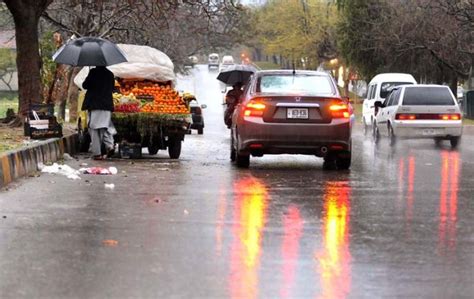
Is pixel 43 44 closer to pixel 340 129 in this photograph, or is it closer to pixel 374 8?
pixel 340 129

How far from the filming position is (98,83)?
1477cm

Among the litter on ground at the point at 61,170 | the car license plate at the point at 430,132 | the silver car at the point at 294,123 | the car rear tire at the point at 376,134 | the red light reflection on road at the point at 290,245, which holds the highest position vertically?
the silver car at the point at 294,123

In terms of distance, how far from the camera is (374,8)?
50188 millimetres

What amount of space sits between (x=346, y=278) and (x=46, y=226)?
3.14 metres

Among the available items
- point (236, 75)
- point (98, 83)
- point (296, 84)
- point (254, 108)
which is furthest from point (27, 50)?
point (236, 75)

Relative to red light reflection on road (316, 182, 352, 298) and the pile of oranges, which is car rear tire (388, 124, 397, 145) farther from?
red light reflection on road (316, 182, 352, 298)

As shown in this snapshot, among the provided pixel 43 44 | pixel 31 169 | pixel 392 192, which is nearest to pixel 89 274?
pixel 392 192

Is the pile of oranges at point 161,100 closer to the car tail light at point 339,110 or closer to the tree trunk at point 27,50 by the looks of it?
the tree trunk at point 27,50

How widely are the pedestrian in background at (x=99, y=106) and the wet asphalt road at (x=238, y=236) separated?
232 centimetres

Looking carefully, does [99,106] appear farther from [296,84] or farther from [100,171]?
[296,84]

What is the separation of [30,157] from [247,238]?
19.7ft

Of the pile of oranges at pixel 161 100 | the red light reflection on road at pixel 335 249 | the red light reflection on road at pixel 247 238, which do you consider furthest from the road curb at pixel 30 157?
the red light reflection on road at pixel 335 249

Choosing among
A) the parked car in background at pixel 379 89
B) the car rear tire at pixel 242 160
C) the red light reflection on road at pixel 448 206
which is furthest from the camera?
the parked car in background at pixel 379 89

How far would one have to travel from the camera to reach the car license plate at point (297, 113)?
13.0 metres
